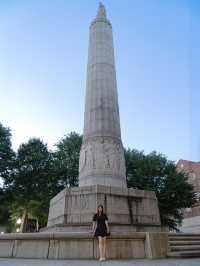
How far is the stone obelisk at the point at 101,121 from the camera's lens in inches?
473

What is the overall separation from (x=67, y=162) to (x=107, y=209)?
18.1 metres

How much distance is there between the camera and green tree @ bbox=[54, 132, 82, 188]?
2725 cm

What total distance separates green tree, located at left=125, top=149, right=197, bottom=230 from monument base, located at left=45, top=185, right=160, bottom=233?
14.0m

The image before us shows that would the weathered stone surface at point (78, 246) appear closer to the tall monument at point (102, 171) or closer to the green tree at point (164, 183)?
the tall monument at point (102, 171)

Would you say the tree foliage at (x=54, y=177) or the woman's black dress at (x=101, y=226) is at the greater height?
the tree foliage at (x=54, y=177)

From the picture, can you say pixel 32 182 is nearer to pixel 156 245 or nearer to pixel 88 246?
pixel 88 246

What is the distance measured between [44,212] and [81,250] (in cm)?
1967

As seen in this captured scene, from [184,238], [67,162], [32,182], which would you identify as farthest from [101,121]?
[32,182]

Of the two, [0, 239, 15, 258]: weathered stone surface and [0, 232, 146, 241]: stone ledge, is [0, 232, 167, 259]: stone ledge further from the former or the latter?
[0, 239, 15, 258]: weathered stone surface

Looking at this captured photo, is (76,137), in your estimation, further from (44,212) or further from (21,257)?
(21,257)

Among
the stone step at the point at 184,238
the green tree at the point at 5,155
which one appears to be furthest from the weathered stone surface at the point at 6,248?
the green tree at the point at 5,155

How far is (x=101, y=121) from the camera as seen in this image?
13.1 meters

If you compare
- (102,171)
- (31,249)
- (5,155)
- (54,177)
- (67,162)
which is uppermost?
(5,155)

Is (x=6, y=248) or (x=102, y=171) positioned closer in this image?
(x=6, y=248)
